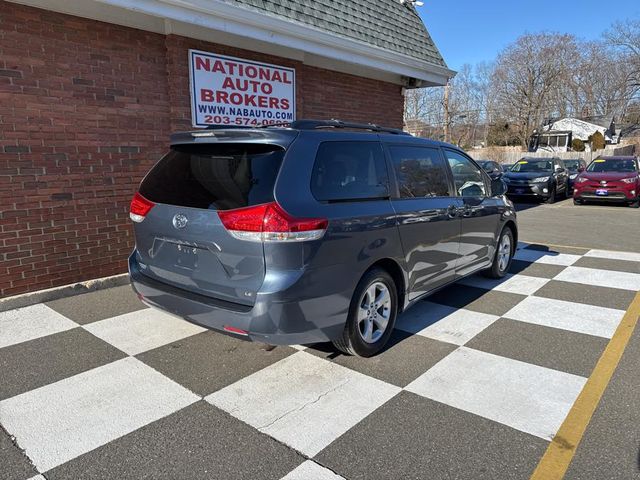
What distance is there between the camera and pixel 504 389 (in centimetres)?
331

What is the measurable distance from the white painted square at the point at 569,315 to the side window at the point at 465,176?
135cm

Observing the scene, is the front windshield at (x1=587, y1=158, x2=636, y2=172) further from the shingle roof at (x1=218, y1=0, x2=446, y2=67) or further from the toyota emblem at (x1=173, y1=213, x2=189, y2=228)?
the toyota emblem at (x1=173, y1=213, x2=189, y2=228)

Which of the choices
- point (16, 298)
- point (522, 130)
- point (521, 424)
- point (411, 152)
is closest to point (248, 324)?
point (521, 424)

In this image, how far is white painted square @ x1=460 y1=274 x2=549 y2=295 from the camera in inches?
225

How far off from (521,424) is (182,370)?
2393mm

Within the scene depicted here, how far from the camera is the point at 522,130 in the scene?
55.8 meters

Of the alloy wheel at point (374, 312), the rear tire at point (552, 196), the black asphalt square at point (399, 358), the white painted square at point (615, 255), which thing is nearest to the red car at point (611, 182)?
the rear tire at point (552, 196)

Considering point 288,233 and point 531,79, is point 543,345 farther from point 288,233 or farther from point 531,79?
point 531,79

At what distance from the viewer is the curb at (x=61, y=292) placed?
4879 millimetres

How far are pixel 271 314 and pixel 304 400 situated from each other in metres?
0.67

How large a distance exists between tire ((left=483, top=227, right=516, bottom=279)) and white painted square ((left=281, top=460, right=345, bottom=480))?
417cm

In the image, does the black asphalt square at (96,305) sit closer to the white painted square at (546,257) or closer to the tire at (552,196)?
the white painted square at (546,257)

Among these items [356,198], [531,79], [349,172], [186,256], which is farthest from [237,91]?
[531,79]

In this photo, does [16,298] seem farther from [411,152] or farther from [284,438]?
[411,152]
